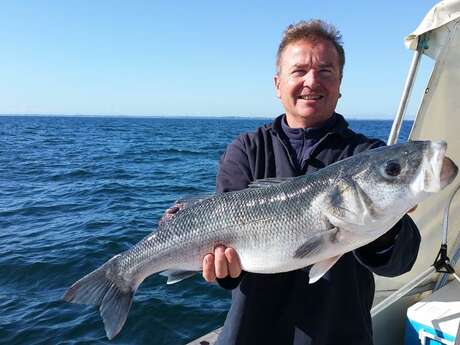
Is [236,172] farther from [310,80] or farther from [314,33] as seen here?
[314,33]

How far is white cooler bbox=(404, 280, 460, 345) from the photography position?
4305 mm

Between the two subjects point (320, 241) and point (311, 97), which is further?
point (311, 97)

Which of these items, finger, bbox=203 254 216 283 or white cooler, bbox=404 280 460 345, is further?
white cooler, bbox=404 280 460 345

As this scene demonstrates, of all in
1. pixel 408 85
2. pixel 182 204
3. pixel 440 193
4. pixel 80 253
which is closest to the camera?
pixel 182 204

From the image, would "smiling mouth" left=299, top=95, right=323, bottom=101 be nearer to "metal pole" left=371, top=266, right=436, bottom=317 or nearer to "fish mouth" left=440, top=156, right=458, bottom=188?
"fish mouth" left=440, top=156, right=458, bottom=188

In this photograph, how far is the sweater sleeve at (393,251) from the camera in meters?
2.85

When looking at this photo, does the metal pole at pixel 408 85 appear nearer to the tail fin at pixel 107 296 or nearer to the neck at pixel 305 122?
the neck at pixel 305 122

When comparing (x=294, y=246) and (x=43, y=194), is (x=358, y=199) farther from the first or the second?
(x=43, y=194)

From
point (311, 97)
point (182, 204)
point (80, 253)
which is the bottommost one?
point (80, 253)

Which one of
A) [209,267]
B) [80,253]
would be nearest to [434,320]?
[209,267]

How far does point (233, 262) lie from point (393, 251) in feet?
3.55

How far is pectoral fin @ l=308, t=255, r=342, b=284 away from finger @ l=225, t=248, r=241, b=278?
53 centimetres

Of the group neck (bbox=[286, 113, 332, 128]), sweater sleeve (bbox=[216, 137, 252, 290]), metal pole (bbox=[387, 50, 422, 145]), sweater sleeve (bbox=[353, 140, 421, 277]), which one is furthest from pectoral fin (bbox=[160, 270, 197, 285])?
metal pole (bbox=[387, 50, 422, 145])

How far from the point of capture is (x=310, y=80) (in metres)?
3.13
